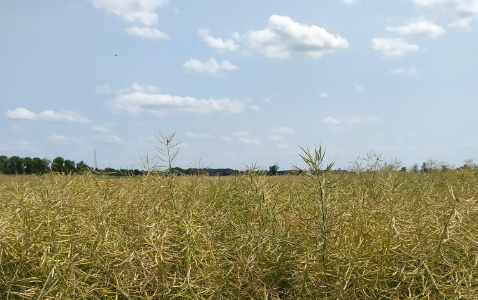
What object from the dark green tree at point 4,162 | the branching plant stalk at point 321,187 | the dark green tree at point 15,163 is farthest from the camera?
the dark green tree at point 15,163

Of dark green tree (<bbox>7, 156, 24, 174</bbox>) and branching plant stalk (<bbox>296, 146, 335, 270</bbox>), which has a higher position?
dark green tree (<bbox>7, 156, 24, 174</bbox>)

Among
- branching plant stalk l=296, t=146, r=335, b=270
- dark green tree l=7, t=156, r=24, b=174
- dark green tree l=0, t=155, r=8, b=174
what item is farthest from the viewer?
dark green tree l=7, t=156, r=24, b=174

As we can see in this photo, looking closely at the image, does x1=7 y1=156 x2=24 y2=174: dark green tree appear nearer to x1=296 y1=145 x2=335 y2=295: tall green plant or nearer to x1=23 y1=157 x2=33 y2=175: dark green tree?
x1=23 y1=157 x2=33 y2=175: dark green tree

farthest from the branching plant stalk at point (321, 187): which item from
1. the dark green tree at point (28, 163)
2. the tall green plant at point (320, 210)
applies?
the dark green tree at point (28, 163)

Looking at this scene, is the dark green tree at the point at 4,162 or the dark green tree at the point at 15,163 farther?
the dark green tree at the point at 15,163

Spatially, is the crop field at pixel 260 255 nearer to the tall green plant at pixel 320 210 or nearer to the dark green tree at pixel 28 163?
the tall green plant at pixel 320 210

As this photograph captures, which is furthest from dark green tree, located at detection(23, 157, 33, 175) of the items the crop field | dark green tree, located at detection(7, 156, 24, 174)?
the crop field

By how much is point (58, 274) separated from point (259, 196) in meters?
1.18

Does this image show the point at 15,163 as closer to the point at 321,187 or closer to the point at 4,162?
the point at 4,162

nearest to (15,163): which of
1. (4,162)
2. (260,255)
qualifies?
(4,162)

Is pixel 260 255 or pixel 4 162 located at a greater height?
pixel 4 162

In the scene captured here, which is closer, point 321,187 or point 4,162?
point 321,187

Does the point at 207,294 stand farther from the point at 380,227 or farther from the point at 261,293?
the point at 380,227

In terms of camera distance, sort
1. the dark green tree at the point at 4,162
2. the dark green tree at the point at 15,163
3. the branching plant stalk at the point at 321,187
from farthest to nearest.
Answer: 1. the dark green tree at the point at 15,163
2. the dark green tree at the point at 4,162
3. the branching plant stalk at the point at 321,187
